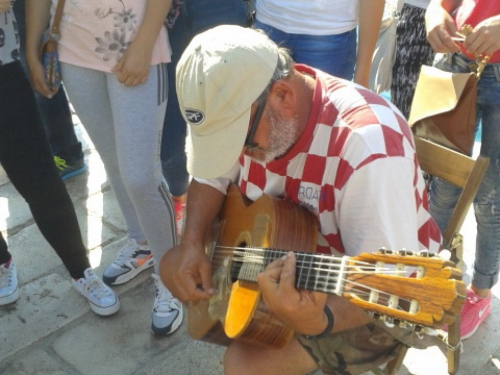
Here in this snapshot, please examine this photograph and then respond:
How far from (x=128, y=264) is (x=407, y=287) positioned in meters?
1.88

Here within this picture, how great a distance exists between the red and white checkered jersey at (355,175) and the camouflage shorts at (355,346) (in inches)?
10.0

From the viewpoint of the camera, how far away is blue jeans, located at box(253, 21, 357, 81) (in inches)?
102

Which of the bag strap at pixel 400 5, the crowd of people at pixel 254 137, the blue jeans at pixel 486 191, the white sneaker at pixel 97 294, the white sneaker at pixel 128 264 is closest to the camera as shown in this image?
the crowd of people at pixel 254 137

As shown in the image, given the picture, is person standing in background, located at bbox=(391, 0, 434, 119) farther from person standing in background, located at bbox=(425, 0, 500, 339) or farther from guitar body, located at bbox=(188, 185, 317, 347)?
guitar body, located at bbox=(188, 185, 317, 347)

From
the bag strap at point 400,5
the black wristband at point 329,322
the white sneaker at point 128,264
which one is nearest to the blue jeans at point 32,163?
the white sneaker at point 128,264

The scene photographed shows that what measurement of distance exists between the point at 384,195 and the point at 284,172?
0.41 metres

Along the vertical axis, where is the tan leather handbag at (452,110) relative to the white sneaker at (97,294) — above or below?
above

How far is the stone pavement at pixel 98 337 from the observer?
2500 millimetres

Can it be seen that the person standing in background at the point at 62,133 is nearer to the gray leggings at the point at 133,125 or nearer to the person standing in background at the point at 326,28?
the gray leggings at the point at 133,125

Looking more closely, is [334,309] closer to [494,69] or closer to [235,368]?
[235,368]

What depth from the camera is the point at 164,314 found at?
8.70 feet

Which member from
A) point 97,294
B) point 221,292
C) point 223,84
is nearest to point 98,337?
point 97,294

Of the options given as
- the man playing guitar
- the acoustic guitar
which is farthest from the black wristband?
the acoustic guitar

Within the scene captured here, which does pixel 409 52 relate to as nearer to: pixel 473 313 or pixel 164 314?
pixel 473 313
